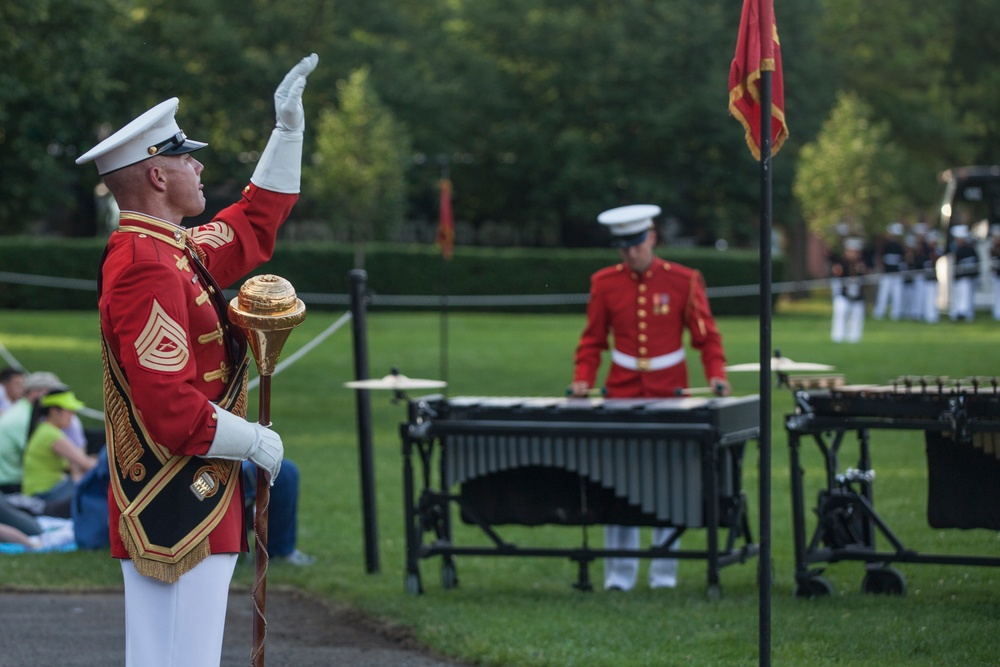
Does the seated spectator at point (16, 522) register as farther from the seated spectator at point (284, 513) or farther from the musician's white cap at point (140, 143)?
the musician's white cap at point (140, 143)

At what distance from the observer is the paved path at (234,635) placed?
21.7 ft

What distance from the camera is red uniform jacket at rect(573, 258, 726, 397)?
8406 millimetres

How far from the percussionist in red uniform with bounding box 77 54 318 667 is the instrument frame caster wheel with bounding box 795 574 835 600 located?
400cm

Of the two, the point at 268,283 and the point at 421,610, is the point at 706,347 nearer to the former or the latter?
the point at 421,610

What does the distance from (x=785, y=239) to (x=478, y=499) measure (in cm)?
4498

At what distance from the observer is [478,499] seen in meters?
8.32

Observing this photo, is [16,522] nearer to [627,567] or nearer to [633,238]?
[627,567]

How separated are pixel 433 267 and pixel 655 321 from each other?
24.3 meters

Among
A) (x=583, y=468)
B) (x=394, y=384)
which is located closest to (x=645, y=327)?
(x=583, y=468)

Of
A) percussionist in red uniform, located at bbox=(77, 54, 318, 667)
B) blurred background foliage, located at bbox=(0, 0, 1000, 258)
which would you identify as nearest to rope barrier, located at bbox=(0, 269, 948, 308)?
blurred background foliage, located at bbox=(0, 0, 1000, 258)

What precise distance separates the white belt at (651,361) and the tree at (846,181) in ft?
95.0

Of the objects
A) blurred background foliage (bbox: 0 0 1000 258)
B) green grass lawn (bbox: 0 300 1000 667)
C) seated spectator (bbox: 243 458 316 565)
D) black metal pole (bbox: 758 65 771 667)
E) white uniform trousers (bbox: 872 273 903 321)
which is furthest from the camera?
blurred background foliage (bbox: 0 0 1000 258)

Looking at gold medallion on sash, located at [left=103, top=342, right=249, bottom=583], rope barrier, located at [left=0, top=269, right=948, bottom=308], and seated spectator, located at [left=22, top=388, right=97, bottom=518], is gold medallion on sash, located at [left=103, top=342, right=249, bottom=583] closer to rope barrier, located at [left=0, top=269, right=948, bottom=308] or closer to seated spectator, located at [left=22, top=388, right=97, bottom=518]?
seated spectator, located at [left=22, top=388, right=97, bottom=518]

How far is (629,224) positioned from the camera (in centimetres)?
832
